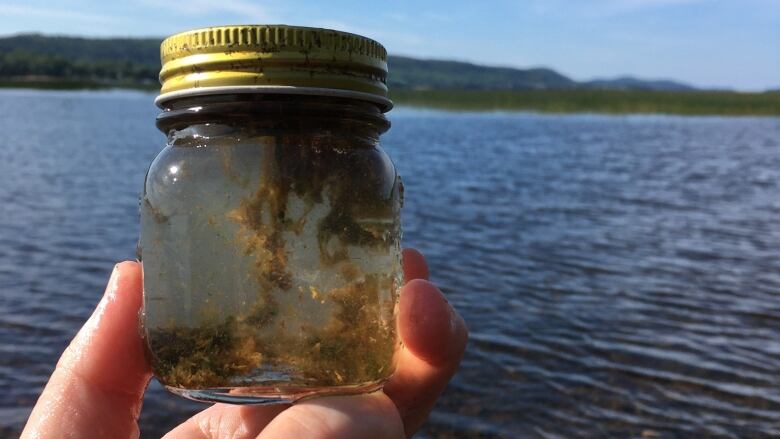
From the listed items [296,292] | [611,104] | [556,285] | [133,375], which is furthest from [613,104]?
[296,292]

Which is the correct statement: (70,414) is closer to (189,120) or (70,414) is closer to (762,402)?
(189,120)

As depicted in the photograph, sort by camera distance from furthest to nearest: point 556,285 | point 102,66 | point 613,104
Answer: point 102,66 → point 613,104 → point 556,285

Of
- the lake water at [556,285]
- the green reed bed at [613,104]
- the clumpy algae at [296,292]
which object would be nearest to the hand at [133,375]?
the clumpy algae at [296,292]

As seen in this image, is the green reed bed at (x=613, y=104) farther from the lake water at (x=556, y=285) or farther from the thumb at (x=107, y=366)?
the thumb at (x=107, y=366)

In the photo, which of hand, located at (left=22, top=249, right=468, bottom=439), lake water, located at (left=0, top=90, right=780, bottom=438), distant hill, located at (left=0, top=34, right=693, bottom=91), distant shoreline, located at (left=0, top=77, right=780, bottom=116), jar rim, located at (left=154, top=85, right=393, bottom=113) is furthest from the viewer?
distant hill, located at (left=0, top=34, right=693, bottom=91)

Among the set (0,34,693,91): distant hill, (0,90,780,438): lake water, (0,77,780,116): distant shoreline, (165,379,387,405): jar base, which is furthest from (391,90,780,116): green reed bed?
(165,379,387,405): jar base

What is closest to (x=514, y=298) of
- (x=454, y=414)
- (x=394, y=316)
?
(x=454, y=414)

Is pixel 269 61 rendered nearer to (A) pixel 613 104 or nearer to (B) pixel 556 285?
(B) pixel 556 285

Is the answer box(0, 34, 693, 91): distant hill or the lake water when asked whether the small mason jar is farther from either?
box(0, 34, 693, 91): distant hill

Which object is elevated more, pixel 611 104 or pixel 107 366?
pixel 611 104
